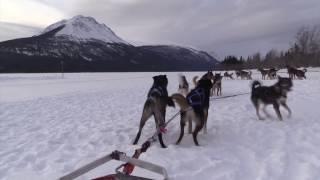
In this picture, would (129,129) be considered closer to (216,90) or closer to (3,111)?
(3,111)

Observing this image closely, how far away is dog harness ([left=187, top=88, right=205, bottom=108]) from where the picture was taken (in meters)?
6.32

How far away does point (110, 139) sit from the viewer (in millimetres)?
6859

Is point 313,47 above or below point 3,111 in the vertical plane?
above

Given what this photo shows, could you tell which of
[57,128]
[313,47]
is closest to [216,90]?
[57,128]

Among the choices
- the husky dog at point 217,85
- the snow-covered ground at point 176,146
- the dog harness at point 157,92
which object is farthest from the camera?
the husky dog at point 217,85

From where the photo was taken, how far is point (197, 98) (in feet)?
21.1

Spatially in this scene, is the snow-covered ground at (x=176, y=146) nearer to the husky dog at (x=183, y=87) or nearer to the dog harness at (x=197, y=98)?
the dog harness at (x=197, y=98)

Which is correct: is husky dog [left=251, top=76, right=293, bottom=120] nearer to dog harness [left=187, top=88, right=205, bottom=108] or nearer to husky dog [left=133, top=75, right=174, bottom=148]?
dog harness [left=187, top=88, right=205, bottom=108]

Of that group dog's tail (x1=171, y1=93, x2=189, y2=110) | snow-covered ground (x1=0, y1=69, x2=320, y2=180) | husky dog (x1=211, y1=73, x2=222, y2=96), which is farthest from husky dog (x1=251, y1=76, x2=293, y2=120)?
husky dog (x1=211, y1=73, x2=222, y2=96)

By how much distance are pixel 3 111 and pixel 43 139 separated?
16.1ft

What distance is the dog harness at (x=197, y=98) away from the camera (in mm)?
6320

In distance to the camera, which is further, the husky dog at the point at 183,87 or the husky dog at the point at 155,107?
the husky dog at the point at 183,87

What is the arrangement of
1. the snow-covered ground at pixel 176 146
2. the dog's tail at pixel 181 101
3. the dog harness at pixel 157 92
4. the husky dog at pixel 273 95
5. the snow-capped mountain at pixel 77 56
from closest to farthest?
the snow-covered ground at pixel 176 146
the dog's tail at pixel 181 101
the dog harness at pixel 157 92
the husky dog at pixel 273 95
the snow-capped mountain at pixel 77 56

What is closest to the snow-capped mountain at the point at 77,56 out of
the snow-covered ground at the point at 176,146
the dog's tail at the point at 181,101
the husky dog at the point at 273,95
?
the snow-covered ground at the point at 176,146
